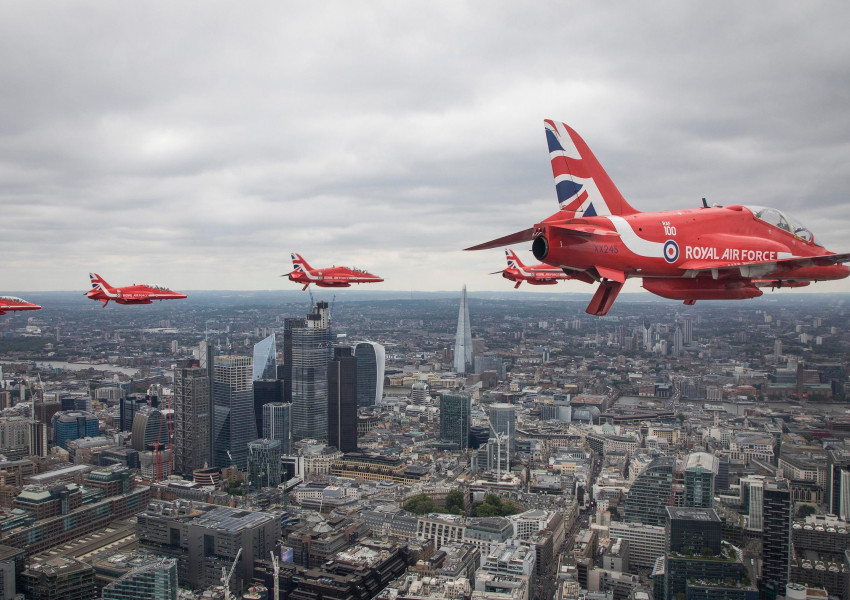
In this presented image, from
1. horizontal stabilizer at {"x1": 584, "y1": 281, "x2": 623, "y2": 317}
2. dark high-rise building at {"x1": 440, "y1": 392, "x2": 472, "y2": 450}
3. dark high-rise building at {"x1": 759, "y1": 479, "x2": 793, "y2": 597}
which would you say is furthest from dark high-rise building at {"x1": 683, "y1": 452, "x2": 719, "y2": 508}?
horizontal stabilizer at {"x1": 584, "y1": 281, "x2": 623, "y2": 317}

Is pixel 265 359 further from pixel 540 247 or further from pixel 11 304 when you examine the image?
pixel 540 247

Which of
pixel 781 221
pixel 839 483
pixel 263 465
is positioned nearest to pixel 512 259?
pixel 781 221

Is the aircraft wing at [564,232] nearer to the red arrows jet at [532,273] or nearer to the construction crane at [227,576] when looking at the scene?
the red arrows jet at [532,273]

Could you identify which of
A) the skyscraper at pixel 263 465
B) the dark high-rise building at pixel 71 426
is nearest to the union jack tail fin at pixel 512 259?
the skyscraper at pixel 263 465

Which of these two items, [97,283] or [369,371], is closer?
[97,283]

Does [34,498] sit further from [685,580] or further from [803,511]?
[803,511]

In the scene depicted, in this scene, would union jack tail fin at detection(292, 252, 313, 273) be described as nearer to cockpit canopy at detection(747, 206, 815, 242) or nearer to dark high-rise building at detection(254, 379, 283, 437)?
cockpit canopy at detection(747, 206, 815, 242)

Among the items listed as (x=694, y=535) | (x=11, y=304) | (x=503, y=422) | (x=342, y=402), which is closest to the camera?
(x=11, y=304)
